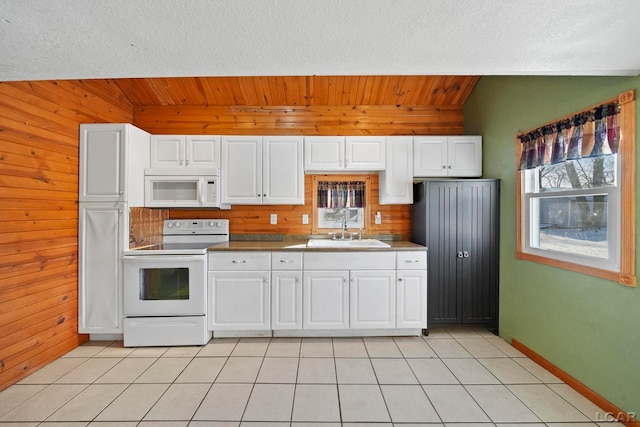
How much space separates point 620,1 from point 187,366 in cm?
329

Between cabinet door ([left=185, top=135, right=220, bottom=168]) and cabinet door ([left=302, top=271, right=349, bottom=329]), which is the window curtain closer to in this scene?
cabinet door ([left=302, top=271, right=349, bottom=329])

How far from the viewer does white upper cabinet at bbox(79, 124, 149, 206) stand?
272cm

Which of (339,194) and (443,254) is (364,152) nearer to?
(339,194)

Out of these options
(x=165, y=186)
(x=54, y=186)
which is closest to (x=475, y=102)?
(x=165, y=186)

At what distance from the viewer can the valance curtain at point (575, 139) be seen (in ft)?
6.03

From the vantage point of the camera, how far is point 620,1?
1.11 metres

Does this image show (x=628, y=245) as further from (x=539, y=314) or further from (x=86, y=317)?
(x=86, y=317)

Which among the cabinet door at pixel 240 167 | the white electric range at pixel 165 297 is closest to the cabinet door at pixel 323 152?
the cabinet door at pixel 240 167

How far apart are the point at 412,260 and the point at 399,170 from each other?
995 millimetres

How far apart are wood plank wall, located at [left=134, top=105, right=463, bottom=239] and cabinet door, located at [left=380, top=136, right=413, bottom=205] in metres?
0.32

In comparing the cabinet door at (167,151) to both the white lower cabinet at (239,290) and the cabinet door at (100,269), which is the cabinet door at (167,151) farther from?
the white lower cabinet at (239,290)

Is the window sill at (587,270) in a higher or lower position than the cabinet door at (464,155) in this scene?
lower

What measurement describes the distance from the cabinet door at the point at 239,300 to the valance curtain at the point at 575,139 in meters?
2.59

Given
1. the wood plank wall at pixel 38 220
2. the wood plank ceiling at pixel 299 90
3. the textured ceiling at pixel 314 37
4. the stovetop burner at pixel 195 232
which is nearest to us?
the textured ceiling at pixel 314 37
